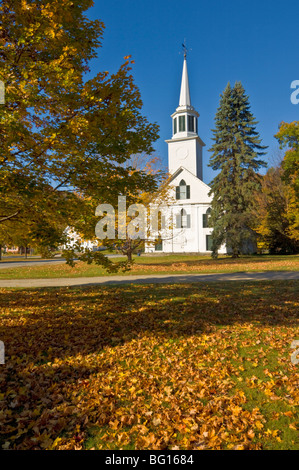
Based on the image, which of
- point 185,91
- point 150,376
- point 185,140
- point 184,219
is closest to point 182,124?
point 185,140

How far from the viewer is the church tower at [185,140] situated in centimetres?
3694

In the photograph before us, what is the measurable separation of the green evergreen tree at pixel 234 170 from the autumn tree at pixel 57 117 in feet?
66.0

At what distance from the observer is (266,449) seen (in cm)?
280

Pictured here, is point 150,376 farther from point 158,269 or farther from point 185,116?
point 185,116

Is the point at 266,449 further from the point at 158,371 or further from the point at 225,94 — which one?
the point at 225,94

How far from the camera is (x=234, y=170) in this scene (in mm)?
27922

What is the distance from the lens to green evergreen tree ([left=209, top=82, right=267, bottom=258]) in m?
26.2

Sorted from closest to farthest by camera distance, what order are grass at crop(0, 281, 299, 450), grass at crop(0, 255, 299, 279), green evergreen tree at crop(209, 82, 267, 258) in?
grass at crop(0, 281, 299, 450)
grass at crop(0, 255, 299, 279)
green evergreen tree at crop(209, 82, 267, 258)

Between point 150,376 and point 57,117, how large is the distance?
5.64 metres

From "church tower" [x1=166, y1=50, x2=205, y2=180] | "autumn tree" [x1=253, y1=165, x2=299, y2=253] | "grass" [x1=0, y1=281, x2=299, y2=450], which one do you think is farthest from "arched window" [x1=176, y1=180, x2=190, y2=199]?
"grass" [x1=0, y1=281, x2=299, y2=450]

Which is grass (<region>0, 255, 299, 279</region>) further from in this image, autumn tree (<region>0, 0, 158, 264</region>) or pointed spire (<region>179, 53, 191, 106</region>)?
pointed spire (<region>179, 53, 191, 106</region>)

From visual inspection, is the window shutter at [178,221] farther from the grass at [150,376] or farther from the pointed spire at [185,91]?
the grass at [150,376]
